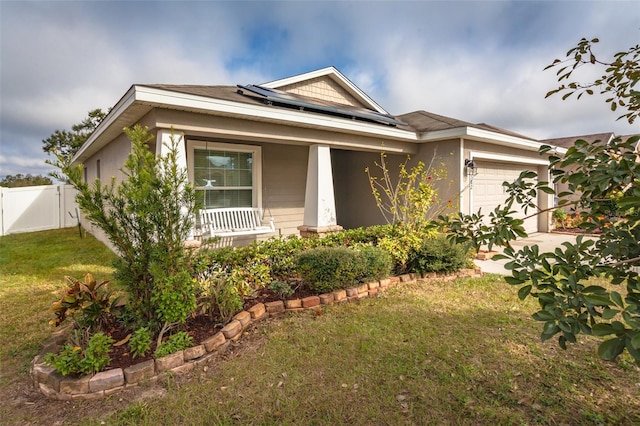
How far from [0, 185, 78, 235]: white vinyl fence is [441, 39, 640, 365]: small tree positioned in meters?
13.6

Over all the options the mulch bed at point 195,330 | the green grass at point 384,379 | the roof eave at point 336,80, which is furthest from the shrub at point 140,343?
the roof eave at point 336,80

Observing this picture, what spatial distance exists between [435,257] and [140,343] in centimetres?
447

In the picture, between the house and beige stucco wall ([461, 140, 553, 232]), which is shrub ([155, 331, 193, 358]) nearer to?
the house

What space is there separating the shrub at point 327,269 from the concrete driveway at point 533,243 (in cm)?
318

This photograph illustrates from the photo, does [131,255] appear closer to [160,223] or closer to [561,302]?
[160,223]

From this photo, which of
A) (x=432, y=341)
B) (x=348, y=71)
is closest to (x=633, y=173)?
(x=432, y=341)

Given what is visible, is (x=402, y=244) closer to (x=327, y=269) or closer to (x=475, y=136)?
(x=327, y=269)

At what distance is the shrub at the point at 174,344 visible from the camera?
2.81 metres

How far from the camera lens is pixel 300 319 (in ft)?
12.5

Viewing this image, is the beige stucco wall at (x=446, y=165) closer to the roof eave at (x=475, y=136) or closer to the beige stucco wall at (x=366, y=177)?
the beige stucco wall at (x=366, y=177)

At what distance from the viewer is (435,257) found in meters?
5.47

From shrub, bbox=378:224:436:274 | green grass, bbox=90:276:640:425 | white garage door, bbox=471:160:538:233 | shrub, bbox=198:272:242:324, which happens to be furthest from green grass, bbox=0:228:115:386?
white garage door, bbox=471:160:538:233

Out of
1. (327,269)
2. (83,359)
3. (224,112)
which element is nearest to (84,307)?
(83,359)

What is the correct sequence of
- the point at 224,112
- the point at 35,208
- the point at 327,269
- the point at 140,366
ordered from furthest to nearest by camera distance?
the point at 35,208, the point at 224,112, the point at 327,269, the point at 140,366
